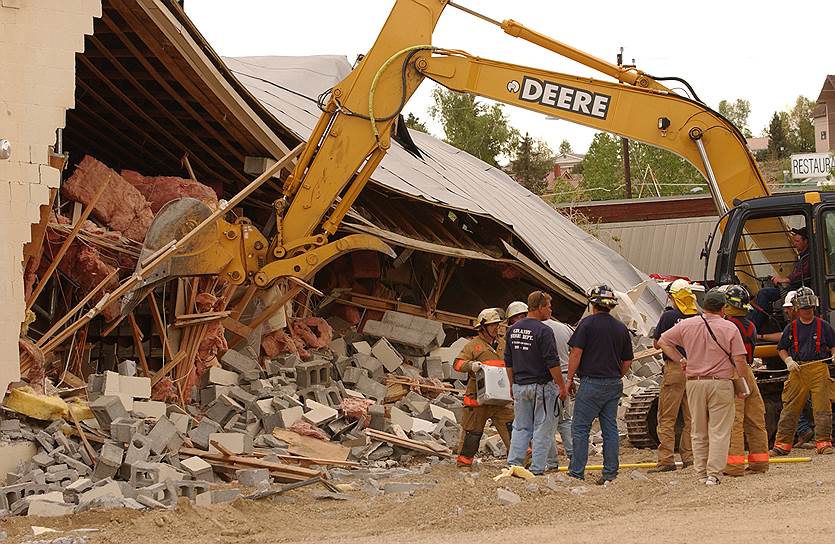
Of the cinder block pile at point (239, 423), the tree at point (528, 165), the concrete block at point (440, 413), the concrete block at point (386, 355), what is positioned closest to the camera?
the cinder block pile at point (239, 423)

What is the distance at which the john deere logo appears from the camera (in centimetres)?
1334

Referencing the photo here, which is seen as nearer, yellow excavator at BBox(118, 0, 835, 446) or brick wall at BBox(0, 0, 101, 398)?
brick wall at BBox(0, 0, 101, 398)

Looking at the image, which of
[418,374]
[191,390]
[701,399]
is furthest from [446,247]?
[701,399]

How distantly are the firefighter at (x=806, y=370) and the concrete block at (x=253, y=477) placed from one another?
5.05 m

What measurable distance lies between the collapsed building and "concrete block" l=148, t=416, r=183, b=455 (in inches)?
0.9

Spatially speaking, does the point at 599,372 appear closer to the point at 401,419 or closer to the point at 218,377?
the point at 401,419

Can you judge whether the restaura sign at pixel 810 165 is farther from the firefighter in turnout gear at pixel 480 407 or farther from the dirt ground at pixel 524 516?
the dirt ground at pixel 524 516

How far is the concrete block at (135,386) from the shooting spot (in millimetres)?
13148

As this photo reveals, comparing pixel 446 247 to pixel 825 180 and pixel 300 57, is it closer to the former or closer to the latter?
pixel 300 57

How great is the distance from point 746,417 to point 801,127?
313 feet

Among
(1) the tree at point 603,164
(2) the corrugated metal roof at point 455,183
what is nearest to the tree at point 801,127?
(1) the tree at point 603,164

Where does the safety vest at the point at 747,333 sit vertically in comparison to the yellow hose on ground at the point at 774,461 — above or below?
above

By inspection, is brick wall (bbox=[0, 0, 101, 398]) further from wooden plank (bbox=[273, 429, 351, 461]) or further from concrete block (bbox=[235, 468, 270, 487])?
wooden plank (bbox=[273, 429, 351, 461])

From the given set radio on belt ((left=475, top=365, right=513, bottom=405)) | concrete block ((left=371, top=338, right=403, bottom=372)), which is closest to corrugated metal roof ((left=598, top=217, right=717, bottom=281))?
concrete block ((left=371, top=338, right=403, bottom=372))
